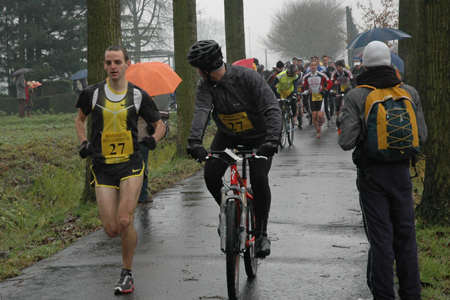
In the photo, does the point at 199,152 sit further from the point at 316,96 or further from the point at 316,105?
the point at 316,105

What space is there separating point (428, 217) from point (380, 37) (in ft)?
30.2

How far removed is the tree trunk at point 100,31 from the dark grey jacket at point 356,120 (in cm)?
516

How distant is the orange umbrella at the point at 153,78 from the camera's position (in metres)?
9.19

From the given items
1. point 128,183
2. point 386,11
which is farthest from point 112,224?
point 386,11

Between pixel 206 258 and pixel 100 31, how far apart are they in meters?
3.98

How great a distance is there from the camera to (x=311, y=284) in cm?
512

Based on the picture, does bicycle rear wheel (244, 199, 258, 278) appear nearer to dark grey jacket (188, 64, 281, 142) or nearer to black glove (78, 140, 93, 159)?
dark grey jacket (188, 64, 281, 142)

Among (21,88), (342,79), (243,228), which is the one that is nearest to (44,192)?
(243,228)

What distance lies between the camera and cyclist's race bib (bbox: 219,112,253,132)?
17.1 ft

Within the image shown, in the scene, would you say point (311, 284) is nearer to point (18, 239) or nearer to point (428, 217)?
point (428, 217)

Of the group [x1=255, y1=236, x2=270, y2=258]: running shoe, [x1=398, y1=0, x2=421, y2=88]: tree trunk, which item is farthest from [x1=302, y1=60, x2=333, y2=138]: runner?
[x1=255, y1=236, x2=270, y2=258]: running shoe

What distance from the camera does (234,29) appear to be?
18188 millimetres

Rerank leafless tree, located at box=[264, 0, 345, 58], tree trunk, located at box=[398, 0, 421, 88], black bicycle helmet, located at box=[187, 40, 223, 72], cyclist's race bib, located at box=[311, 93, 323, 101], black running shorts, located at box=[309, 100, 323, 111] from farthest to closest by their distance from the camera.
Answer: leafless tree, located at box=[264, 0, 345, 58] → black running shorts, located at box=[309, 100, 323, 111] → cyclist's race bib, located at box=[311, 93, 323, 101] → tree trunk, located at box=[398, 0, 421, 88] → black bicycle helmet, located at box=[187, 40, 223, 72]

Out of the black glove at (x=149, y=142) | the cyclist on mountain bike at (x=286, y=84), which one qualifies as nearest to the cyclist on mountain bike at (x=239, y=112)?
the black glove at (x=149, y=142)
